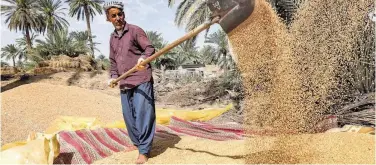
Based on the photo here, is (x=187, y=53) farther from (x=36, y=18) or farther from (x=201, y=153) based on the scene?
(x=201, y=153)

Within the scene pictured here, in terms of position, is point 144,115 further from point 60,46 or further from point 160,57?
point 160,57

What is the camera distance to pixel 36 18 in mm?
29312

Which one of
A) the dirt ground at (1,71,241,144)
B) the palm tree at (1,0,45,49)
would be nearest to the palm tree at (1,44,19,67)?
the palm tree at (1,0,45,49)

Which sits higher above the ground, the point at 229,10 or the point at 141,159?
the point at 229,10

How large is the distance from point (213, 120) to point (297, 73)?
2.16 metres

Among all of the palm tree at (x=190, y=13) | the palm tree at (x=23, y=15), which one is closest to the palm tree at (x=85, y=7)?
the palm tree at (x=23, y=15)

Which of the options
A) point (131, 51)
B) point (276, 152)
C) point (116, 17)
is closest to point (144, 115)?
point (131, 51)

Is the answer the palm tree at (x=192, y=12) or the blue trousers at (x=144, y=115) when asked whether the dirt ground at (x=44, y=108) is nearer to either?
the blue trousers at (x=144, y=115)

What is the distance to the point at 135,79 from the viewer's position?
2.86m

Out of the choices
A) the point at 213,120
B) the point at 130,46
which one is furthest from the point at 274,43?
the point at 213,120

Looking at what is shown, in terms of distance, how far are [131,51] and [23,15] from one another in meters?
28.4

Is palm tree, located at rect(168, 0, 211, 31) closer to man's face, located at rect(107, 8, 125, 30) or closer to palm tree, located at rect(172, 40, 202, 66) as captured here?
man's face, located at rect(107, 8, 125, 30)

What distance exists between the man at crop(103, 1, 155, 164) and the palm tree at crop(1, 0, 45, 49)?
27.5m

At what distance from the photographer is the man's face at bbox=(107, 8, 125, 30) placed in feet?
9.50
